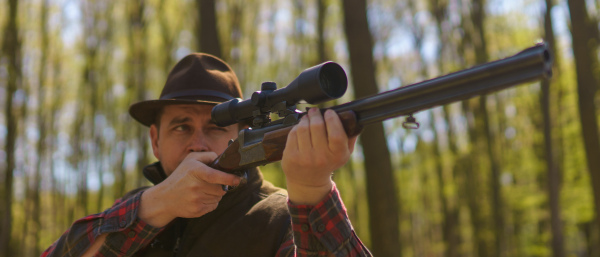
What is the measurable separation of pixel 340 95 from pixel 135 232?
1.43 meters

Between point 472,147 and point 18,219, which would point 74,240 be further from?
point 18,219

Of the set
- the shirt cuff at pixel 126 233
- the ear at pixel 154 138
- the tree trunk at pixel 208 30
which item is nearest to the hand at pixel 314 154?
the shirt cuff at pixel 126 233

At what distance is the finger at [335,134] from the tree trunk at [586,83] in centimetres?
738

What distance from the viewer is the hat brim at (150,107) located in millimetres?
3024

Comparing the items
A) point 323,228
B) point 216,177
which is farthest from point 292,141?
point 216,177

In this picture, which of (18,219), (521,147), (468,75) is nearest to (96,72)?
(18,219)

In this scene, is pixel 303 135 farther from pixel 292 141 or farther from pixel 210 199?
pixel 210 199

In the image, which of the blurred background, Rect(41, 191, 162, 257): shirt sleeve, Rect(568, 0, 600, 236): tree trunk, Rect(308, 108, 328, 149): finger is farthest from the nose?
the blurred background

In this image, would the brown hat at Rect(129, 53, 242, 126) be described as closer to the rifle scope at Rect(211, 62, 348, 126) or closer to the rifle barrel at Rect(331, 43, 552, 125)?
the rifle scope at Rect(211, 62, 348, 126)

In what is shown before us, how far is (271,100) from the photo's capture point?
2480mm

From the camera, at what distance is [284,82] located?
26.5 metres

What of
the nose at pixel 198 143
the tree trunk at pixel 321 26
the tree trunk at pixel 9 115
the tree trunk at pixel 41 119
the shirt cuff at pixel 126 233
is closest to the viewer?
the shirt cuff at pixel 126 233

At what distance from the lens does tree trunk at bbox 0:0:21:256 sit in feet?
54.3

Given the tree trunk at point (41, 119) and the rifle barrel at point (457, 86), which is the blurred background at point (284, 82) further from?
the rifle barrel at point (457, 86)
